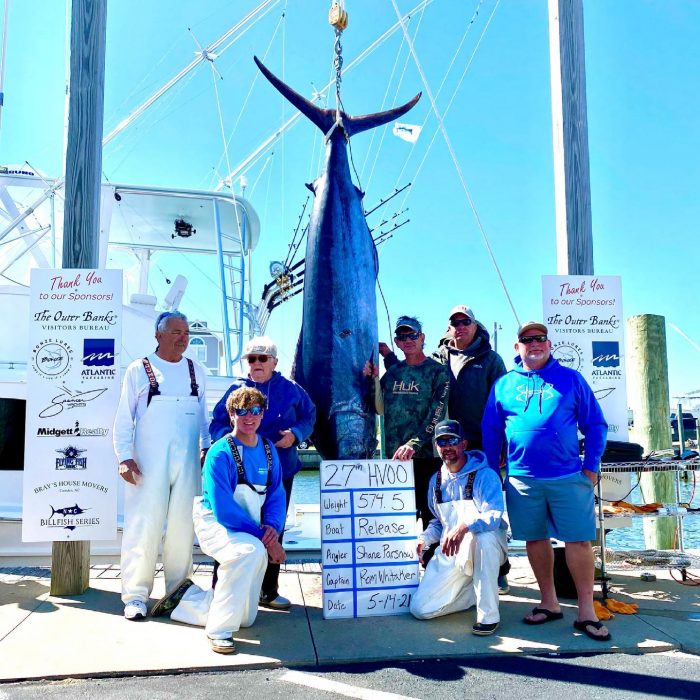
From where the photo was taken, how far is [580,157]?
388cm

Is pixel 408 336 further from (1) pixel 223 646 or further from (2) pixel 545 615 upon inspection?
(1) pixel 223 646

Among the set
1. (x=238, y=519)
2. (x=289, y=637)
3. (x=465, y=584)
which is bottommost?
(x=289, y=637)

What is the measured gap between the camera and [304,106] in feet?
12.1

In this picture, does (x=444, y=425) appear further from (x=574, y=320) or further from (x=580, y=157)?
(x=580, y=157)

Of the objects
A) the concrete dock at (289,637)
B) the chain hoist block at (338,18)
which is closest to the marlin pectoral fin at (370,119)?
the chain hoist block at (338,18)

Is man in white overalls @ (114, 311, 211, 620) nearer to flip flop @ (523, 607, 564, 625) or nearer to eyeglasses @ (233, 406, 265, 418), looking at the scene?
eyeglasses @ (233, 406, 265, 418)

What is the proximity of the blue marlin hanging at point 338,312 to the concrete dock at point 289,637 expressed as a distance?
882 mm

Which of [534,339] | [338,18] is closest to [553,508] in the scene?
[534,339]

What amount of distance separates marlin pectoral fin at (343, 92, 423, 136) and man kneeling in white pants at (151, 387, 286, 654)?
1823 mm

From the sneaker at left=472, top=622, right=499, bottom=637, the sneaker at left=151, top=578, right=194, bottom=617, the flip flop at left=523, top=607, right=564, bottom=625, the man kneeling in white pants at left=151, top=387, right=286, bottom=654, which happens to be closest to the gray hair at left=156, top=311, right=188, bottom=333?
the man kneeling in white pants at left=151, top=387, right=286, bottom=654

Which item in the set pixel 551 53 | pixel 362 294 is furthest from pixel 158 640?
pixel 551 53

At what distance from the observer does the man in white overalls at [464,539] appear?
110 inches

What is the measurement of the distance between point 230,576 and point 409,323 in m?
1.48

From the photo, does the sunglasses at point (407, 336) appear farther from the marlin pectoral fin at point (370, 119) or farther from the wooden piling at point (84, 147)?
the wooden piling at point (84, 147)
